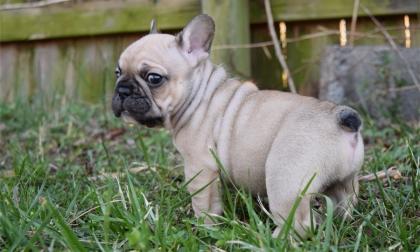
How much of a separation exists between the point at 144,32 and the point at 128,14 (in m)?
0.21

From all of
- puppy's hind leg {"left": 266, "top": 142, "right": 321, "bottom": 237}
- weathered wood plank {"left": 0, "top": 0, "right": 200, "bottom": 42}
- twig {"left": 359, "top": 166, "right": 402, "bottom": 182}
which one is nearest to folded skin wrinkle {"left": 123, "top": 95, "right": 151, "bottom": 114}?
puppy's hind leg {"left": 266, "top": 142, "right": 321, "bottom": 237}

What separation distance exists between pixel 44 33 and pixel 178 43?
339 centimetres

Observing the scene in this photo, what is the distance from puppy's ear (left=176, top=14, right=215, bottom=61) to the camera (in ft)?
11.3

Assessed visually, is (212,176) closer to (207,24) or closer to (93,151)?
(207,24)

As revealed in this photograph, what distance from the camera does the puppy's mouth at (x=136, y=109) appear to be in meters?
3.26

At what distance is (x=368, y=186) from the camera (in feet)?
11.3

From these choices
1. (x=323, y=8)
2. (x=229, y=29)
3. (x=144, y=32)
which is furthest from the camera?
(x=144, y=32)

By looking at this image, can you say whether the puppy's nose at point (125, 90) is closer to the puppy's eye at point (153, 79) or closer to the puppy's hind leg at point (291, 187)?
the puppy's eye at point (153, 79)

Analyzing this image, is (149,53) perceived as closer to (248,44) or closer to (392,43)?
(392,43)

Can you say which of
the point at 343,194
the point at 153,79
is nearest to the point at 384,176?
the point at 343,194

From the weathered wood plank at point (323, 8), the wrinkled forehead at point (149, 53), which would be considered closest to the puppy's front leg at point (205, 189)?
the wrinkled forehead at point (149, 53)

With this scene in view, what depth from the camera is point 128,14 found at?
618cm

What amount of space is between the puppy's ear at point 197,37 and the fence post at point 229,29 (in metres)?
1.90

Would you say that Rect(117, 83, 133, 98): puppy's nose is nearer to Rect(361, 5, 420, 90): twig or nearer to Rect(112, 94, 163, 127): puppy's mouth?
Rect(112, 94, 163, 127): puppy's mouth
